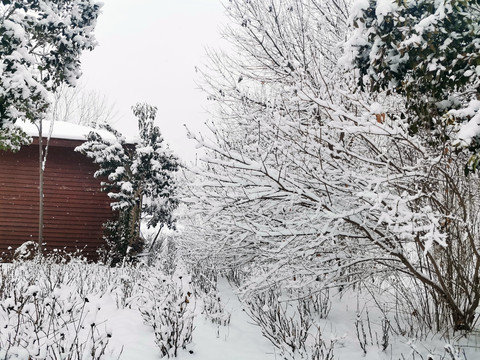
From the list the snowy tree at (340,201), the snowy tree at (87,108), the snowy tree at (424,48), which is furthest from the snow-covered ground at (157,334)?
the snowy tree at (87,108)

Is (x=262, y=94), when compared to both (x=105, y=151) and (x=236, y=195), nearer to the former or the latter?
(x=105, y=151)

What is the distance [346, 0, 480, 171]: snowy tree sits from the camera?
3.07m

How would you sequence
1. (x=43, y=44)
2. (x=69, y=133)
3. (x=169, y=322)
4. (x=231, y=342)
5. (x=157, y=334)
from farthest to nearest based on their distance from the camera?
(x=69, y=133)
(x=43, y=44)
(x=231, y=342)
(x=157, y=334)
(x=169, y=322)

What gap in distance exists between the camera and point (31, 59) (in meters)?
6.11

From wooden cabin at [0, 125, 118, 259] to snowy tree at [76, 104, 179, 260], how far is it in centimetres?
116

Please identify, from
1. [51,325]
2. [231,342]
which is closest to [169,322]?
[231,342]

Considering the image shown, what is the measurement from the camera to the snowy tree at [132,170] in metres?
10.2

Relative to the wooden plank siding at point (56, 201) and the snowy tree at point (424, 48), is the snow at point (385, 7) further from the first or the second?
the wooden plank siding at point (56, 201)

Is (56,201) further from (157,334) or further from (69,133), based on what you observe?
(157,334)

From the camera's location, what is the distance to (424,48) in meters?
3.15

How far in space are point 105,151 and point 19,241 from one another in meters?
4.32

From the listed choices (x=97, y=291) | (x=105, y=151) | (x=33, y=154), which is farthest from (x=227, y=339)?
(x=33, y=154)

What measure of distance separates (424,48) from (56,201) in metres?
11.5

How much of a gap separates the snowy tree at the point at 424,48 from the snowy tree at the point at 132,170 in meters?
7.51
